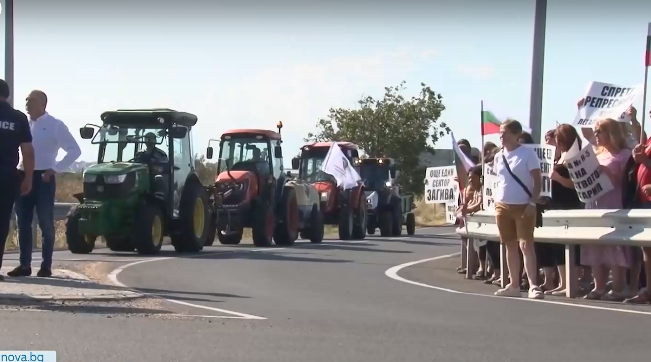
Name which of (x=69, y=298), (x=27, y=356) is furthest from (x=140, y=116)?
(x=27, y=356)

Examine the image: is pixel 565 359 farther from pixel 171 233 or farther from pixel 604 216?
pixel 171 233

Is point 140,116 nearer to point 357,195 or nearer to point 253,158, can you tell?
point 253,158

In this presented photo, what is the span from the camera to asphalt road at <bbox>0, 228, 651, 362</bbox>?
25.9 feet

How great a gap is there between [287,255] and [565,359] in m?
12.1

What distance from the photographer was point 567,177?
12.7 m

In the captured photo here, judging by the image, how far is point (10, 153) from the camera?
37.0 feet

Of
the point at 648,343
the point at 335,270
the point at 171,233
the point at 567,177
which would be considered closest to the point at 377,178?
the point at 171,233

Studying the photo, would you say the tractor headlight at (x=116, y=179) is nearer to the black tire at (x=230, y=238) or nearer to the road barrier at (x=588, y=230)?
the black tire at (x=230, y=238)

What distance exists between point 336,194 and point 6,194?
19.9 metres

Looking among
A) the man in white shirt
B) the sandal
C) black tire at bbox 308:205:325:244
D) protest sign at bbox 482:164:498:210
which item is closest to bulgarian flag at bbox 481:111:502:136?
protest sign at bbox 482:164:498:210

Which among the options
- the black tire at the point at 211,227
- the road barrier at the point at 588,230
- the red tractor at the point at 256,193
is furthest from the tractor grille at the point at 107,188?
the road barrier at the point at 588,230

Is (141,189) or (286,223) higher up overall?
(141,189)

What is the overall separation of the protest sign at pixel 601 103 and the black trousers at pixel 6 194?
607 centimetres

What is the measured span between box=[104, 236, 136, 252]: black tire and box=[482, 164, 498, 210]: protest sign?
781 centimetres
